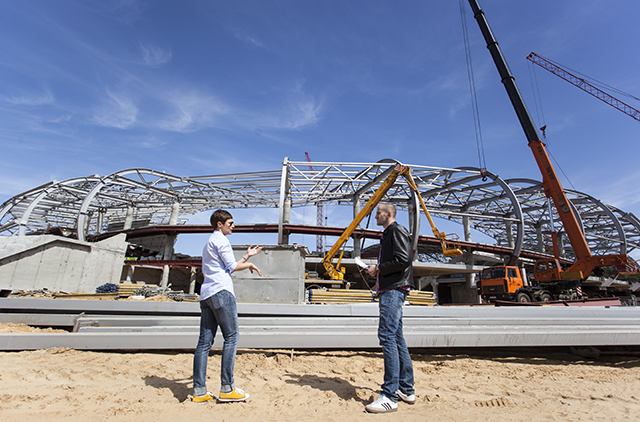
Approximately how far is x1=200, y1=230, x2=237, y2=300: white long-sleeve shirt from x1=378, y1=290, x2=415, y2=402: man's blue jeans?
1.46 metres

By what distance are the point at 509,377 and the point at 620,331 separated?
2254 mm

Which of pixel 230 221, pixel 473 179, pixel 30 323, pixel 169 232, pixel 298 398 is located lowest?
pixel 298 398

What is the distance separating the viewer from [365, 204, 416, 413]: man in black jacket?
2708mm

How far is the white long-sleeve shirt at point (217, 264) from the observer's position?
2.82m

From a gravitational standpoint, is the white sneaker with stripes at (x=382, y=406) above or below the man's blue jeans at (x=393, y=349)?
below

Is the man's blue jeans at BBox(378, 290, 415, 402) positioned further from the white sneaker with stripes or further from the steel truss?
the steel truss

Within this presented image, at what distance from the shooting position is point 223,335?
2725 mm

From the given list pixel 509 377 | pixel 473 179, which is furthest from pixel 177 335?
pixel 473 179

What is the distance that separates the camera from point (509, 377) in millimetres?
3568

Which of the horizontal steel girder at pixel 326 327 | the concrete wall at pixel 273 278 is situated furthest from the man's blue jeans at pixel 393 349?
the concrete wall at pixel 273 278

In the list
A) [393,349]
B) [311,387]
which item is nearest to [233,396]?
[311,387]

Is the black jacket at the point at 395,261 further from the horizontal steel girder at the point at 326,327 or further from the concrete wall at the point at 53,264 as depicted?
the concrete wall at the point at 53,264

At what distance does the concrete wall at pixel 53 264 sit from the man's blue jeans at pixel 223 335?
42.9 feet

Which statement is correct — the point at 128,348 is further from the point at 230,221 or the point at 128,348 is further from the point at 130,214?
the point at 130,214
